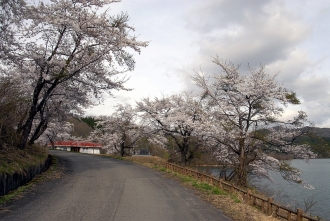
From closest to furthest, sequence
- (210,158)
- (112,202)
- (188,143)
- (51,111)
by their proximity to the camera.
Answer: (112,202) → (51,111) → (210,158) → (188,143)

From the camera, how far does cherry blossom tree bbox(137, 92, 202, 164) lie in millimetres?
27188

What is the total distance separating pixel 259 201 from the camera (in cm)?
1177

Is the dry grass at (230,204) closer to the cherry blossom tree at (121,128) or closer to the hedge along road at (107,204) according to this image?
the hedge along road at (107,204)

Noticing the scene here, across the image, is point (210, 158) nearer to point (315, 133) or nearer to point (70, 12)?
point (315, 133)

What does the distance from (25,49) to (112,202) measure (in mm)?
8392

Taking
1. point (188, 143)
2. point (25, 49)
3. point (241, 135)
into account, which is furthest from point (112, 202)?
point (188, 143)

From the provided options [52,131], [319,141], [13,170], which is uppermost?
[52,131]

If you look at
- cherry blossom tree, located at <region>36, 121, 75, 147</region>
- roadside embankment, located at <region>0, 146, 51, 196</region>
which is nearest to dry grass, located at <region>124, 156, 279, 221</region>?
roadside embankment, located at <region>0, 146, 51, 196</region>

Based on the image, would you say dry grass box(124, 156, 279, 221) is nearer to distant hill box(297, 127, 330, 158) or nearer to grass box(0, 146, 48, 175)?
grass box(0, 146, 48, 175)

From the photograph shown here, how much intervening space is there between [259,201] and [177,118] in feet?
51.9

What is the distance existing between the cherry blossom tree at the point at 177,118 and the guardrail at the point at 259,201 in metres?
7.44

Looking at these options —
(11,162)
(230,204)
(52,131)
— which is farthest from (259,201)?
(52,131)

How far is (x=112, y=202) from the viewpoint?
9617mm

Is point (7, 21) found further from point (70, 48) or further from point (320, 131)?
point (320, 131)
